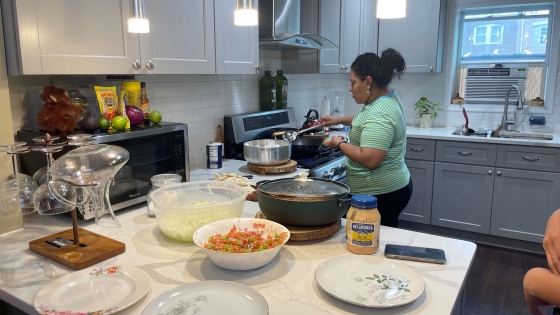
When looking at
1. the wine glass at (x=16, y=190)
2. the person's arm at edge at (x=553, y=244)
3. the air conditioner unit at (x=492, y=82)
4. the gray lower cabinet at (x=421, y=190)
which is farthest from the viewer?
the air conditioner unit at (x=492, y=82)

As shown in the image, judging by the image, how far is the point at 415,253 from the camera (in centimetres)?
140

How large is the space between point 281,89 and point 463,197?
185 centimetres

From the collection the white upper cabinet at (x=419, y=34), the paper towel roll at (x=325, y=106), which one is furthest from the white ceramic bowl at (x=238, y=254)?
Result: the white upper cabinet at (x=419, y=34)

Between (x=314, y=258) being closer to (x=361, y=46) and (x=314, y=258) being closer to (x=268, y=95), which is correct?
(x=268, y=95)

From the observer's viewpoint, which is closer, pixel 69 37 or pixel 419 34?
pixel 69 37

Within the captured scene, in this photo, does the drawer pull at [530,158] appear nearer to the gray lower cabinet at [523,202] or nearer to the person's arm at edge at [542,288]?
the gray lower cabinet at [523,202]

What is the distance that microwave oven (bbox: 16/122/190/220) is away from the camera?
1.73 meters

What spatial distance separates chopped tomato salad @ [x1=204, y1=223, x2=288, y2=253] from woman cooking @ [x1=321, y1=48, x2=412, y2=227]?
0.93 metres

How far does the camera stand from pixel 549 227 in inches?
50.2

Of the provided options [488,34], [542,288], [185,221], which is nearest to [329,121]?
[185,221]

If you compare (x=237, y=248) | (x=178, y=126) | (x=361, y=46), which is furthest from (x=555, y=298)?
(x=361, y=46)

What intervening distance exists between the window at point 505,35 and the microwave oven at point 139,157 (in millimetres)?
3375

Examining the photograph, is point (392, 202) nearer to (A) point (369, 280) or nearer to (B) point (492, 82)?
(A) point (369, 280)

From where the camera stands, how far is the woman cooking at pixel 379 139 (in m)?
2.13
